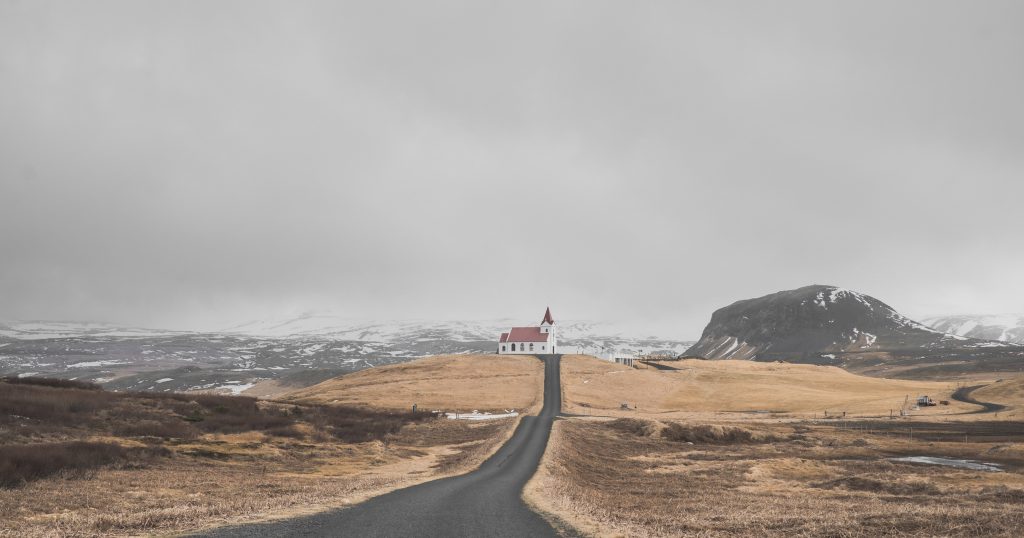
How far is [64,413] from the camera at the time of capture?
45.8 metres

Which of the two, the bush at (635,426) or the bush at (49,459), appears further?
the bush at (635,426)

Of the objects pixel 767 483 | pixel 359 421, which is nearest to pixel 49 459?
pixel 767 483

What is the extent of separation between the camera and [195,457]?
38.3 meters

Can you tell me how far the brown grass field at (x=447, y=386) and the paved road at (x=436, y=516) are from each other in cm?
6593

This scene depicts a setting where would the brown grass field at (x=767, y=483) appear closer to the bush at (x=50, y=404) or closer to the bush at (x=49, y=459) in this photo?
the bush at (x=49, y=459)

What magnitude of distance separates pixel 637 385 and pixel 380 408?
192 ft

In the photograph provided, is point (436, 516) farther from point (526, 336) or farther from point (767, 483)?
point (526, 336)

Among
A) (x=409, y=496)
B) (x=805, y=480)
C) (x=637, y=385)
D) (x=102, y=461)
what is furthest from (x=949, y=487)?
(x=637, y=385)

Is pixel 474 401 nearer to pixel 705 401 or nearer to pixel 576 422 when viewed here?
pixel 576 422

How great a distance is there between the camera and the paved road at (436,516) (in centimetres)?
1742

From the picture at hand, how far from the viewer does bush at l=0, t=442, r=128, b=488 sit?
2459 centimetres

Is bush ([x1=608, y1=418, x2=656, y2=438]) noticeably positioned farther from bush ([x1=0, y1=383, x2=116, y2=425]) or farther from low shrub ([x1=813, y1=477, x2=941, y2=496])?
bush ([x1=0, y1=383, x2=116, y2=425])

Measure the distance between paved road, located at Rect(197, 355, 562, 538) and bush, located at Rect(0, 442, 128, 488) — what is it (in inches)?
595

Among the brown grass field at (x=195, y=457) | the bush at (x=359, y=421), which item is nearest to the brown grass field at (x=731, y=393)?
the bush at (x=359, y=421)
